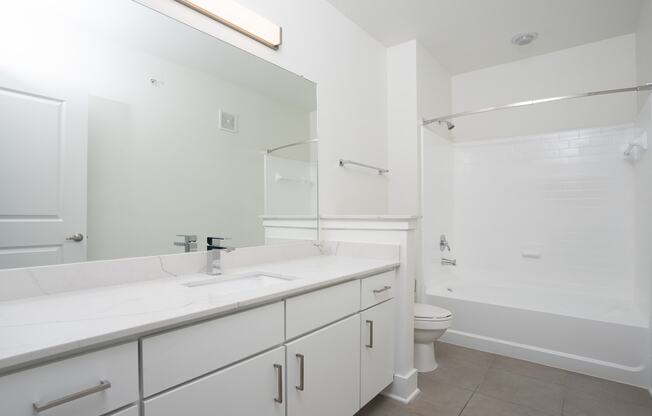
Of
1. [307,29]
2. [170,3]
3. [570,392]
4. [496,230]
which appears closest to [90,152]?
[170,3]

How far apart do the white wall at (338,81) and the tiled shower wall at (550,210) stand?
3.81ft

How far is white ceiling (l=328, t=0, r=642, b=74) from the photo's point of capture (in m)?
2.48

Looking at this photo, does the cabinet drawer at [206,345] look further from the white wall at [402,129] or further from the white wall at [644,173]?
the white wall at [644,173]

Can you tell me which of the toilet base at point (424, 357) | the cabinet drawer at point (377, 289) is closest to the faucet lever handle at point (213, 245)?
the cabinet drawer at point (377, 289)

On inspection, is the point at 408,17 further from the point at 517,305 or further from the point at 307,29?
the point at 517,305

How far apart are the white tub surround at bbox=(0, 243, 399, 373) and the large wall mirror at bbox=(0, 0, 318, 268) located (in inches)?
2.4

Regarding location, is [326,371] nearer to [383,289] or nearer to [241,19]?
[383,289]

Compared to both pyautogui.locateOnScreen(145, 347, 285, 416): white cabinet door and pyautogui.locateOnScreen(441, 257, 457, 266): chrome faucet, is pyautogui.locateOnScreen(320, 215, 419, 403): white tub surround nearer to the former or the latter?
pyautogui.locateOnScreen(145, 347, 285, 416): white cabinet door

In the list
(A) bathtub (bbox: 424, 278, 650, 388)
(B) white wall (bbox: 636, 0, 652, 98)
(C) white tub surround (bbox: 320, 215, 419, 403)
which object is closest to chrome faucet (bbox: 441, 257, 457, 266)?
(A) bathtub (bbox: 424, 278, 650, 388)

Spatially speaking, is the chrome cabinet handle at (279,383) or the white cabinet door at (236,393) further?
the chrome cabinet handle at (279,383)

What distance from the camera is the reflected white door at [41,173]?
1.06m

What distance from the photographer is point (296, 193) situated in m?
2.13

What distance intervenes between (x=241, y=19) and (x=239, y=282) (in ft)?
4.42

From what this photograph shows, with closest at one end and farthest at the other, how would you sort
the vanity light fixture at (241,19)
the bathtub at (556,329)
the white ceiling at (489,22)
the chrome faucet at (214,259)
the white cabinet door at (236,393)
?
1. the white cabinet door at (236,393)
2. the chrome faucet at (214,259)
3. the vanity light fixture at (241,19)
4. the bathtub at (556,329)
5. the white ceiling at (489,22)
